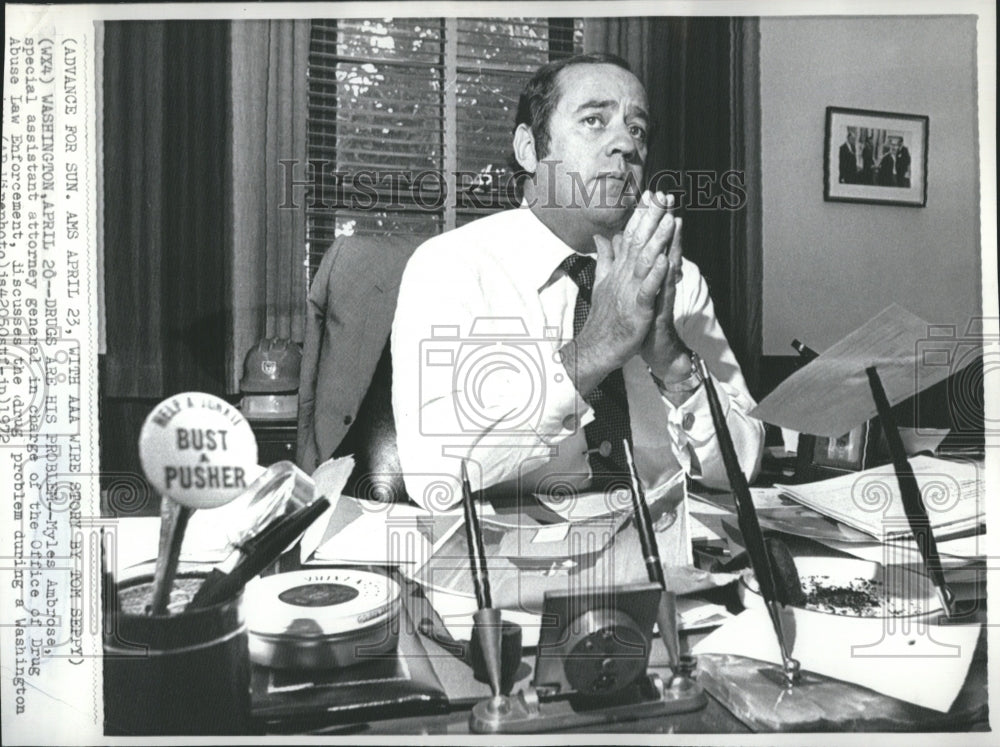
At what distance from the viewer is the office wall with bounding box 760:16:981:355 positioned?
106 centimetres

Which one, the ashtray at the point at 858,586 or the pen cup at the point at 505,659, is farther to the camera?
the ashtray at the point at 858,586

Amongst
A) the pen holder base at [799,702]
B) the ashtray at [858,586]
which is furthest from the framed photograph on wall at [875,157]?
the pen holder base at [799,702]

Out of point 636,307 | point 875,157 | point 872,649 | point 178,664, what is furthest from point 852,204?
point 178,664

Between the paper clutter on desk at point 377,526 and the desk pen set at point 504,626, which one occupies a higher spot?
the paper clutter on desk at point 377,526

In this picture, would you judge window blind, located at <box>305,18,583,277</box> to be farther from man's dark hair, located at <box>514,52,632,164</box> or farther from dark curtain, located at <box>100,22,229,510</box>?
dark curtain, located at <box>100,22,229,510</box>

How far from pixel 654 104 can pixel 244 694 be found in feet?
2.79

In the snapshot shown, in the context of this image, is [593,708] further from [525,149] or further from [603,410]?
[525,149]

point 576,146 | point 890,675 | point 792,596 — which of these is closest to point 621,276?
point 576,146

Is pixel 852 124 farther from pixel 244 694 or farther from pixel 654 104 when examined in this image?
pixel 244 694

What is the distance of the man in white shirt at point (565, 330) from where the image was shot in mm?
1020

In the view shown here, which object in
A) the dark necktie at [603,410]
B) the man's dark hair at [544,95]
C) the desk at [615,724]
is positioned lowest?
the desk at [615,724]

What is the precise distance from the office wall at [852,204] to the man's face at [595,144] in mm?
176

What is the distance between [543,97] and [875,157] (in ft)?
1.45

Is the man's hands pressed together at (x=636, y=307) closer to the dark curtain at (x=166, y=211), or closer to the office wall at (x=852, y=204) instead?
the office wall at (x=852, y=204)
